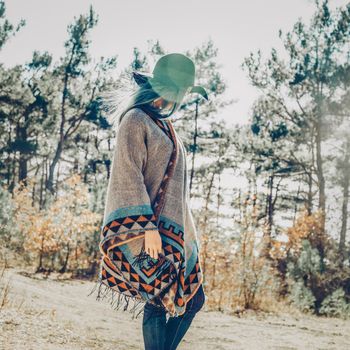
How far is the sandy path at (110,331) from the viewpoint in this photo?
3.17m

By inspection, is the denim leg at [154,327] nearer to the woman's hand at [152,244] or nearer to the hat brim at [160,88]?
the woman's hand at [152,244]

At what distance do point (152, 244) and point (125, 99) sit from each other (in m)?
0.78

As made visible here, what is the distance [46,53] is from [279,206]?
16.0 m

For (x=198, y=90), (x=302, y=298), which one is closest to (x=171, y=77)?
(x=198, y=90)

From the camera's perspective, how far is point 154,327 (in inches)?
79.4

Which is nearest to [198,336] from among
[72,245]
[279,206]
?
[72,245]

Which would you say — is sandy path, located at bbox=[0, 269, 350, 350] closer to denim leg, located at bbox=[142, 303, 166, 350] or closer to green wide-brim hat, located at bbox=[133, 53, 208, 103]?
denim leg, located at bbox=[142, 303, 166, 350]

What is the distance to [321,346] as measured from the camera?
13.7ft

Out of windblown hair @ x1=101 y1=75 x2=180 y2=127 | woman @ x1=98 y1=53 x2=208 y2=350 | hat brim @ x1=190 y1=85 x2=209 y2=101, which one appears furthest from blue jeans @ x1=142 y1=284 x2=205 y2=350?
hat brim @ x1=190 y1=85 x2=209 y2=101

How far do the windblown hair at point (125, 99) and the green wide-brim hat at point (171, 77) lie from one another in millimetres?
34

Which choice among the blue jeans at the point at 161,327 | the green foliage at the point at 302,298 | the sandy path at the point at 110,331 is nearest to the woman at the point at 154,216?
the blue jeans at the point at 161,327

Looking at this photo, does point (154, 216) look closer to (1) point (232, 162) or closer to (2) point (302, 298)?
(2) point (302, 298)

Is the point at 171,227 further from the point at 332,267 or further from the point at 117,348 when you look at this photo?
the point at 332,267

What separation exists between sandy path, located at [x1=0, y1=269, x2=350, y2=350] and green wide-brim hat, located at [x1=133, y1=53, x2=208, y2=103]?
5.93 feet
